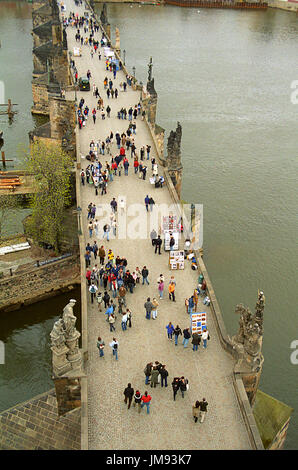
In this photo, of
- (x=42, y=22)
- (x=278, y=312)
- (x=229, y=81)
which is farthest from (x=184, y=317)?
(x=42, y=22)

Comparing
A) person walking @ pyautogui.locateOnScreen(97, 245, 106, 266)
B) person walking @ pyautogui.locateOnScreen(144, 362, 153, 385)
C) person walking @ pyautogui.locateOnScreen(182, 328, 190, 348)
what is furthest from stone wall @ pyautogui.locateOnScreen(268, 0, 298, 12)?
person walking @ pyautogui.locateOnScreen(144, 362, 153, 385)

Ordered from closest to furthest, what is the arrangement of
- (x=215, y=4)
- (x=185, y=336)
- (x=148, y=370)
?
1. (x=148, y=370)
2. (x=185, y=336)
3. (x=215, y=4)

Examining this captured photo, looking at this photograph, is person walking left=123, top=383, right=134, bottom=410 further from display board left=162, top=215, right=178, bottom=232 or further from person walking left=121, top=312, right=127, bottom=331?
display board left=162, top=215, right=178, bottom=232

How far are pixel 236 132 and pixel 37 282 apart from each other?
36815mm

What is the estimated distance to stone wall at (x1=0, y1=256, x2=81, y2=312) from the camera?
127 ft

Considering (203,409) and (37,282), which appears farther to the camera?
(37,282)

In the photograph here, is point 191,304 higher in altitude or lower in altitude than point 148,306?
lower

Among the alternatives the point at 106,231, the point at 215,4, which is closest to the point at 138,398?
the point at 106,231

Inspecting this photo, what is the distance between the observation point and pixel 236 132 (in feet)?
219

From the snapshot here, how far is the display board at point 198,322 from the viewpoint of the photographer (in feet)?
87.8

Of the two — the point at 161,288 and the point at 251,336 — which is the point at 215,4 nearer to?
the point at 161,288

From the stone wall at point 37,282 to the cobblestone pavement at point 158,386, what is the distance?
7.93 m

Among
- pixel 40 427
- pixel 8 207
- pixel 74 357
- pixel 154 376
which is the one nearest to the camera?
pixel 154 376

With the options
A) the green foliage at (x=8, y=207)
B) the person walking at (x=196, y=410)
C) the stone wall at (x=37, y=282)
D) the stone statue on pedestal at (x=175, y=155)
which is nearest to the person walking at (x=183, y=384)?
the person walking at (x=196, y=410)
